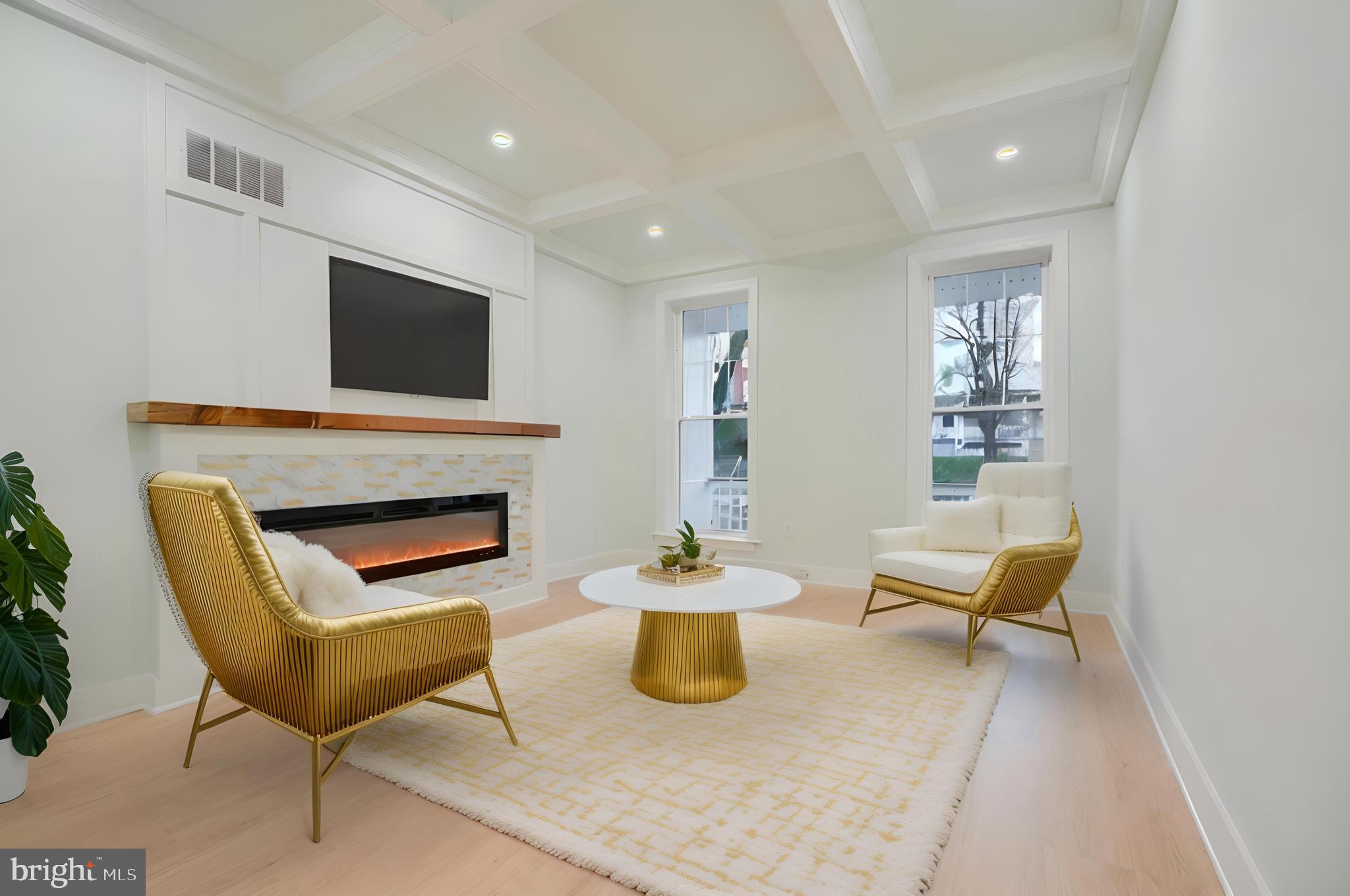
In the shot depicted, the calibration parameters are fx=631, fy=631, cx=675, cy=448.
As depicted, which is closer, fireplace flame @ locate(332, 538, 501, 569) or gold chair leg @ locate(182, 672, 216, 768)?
gold chair leg @ locate(182, 672, 216, 768)

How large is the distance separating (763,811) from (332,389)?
289cm

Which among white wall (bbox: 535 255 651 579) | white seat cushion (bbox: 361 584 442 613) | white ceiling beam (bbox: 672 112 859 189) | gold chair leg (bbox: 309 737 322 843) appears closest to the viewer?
gold chair leg (bbox: 309 737 322 843)

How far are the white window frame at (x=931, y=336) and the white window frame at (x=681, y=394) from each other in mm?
1244

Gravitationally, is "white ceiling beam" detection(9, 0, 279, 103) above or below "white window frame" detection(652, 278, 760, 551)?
above

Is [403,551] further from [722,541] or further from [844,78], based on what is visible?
[844,78]

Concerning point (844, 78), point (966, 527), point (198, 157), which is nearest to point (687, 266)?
point (844, 78)

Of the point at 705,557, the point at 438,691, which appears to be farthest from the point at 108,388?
the point at 705,557

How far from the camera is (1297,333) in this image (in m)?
1.19

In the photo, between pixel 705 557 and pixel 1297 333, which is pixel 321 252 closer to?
pixel 705 557

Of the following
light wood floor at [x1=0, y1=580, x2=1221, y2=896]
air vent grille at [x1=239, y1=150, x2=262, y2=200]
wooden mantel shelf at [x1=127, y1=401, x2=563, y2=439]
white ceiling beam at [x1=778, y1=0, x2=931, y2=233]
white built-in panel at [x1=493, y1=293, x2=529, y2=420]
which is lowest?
light wood floor at [x1=0, y1=580, x2=1221, y2=896]

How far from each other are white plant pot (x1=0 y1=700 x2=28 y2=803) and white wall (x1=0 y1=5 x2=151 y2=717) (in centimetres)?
61

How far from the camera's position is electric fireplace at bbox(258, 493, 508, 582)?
3.14 metres

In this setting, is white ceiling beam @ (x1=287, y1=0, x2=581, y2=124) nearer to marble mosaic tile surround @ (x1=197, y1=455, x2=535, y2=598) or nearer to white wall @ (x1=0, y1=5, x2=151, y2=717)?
white wall @ (x1=0, y1=5, x2=151, y2=717)

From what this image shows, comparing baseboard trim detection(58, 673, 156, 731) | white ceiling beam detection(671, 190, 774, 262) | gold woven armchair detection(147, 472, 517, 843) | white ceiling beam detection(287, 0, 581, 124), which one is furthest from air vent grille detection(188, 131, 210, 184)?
white ceiling beam detection(671, 190, 774, 262)
